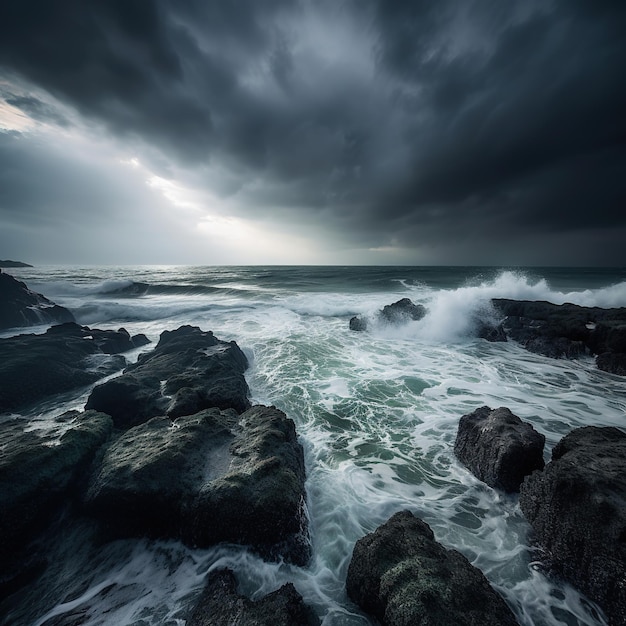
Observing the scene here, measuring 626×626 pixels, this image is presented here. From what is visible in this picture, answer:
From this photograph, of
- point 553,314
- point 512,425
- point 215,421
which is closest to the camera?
point 512,425

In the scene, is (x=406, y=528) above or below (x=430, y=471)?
above

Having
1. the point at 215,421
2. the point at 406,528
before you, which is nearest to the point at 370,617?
the point at 406,528

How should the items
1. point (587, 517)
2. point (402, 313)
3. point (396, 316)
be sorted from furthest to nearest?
point (402, 313) < point (396, 316) < point (587, 517)

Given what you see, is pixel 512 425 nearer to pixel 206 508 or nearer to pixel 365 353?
pixel 206 508

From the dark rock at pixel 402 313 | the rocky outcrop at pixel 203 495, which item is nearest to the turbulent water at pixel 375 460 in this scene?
the rocky outcrop at pixel 203 495

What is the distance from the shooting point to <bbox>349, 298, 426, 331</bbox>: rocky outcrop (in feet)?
52.6

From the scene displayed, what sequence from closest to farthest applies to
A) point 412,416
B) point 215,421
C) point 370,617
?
point 370,617 < point 215,421 < point 412,416

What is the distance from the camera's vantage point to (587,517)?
124 inches

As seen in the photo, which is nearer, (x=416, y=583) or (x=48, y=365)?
(x=416, y=583)

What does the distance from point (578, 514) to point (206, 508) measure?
4.53m

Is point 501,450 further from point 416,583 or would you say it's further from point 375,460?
point 416,583

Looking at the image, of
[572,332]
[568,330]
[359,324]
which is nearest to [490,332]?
[568,330]

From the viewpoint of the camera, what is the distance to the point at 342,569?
11.6ft

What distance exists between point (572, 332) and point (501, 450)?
1127cm
